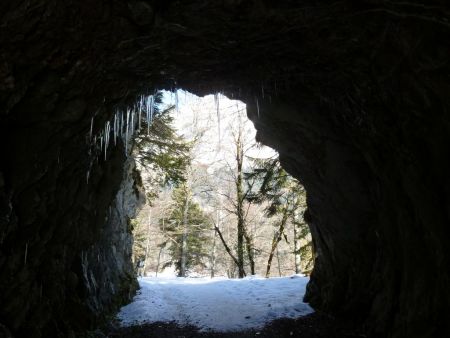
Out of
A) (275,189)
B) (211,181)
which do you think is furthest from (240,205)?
(211,181)

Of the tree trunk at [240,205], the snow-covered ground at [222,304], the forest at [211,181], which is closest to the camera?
the snow-covered ground at [222,304]

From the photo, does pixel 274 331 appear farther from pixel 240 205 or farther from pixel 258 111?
pixel 240 205

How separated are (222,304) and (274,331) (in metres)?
2.78

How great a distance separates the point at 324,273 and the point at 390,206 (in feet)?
12.9

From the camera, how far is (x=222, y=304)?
35.5 ft

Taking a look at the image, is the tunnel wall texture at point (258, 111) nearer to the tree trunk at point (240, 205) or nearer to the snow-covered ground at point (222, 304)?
the snow-covered ground at point (222, 304)

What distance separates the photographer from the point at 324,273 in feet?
33.7

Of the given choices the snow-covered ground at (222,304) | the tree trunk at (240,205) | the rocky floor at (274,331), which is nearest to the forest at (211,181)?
the tree trunk at (240,205)

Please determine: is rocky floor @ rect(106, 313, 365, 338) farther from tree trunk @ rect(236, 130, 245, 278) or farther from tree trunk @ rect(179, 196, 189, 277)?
tree trunk @ rect(179, 196, 189, 277)

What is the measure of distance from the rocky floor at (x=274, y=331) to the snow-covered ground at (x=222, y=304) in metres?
0.37

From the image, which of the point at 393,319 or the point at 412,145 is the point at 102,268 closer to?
the point at 393,319

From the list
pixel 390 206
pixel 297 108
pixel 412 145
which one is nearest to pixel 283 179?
pixel 297 108

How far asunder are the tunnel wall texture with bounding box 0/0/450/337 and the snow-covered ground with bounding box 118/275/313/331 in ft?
5.59

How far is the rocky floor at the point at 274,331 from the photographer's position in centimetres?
793
